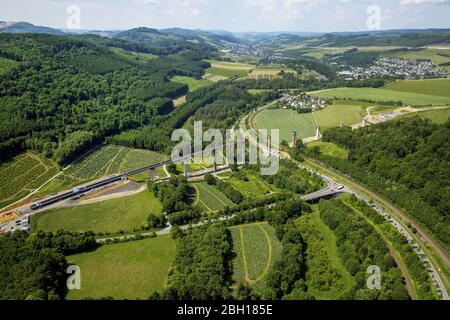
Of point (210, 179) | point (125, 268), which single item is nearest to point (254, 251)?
point (125, 268)

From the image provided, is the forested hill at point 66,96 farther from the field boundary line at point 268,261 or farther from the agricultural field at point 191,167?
the field boundary line at point 268,261

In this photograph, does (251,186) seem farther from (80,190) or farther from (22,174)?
(22,174)

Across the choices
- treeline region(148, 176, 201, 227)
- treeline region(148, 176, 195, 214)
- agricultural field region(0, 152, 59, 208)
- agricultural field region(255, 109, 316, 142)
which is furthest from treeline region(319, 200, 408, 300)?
agricultural field region(0, 152, 59, 208)

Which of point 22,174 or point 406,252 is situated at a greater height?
point 22,174

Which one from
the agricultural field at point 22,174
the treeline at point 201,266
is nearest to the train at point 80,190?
the agricultural field at point 22,174
